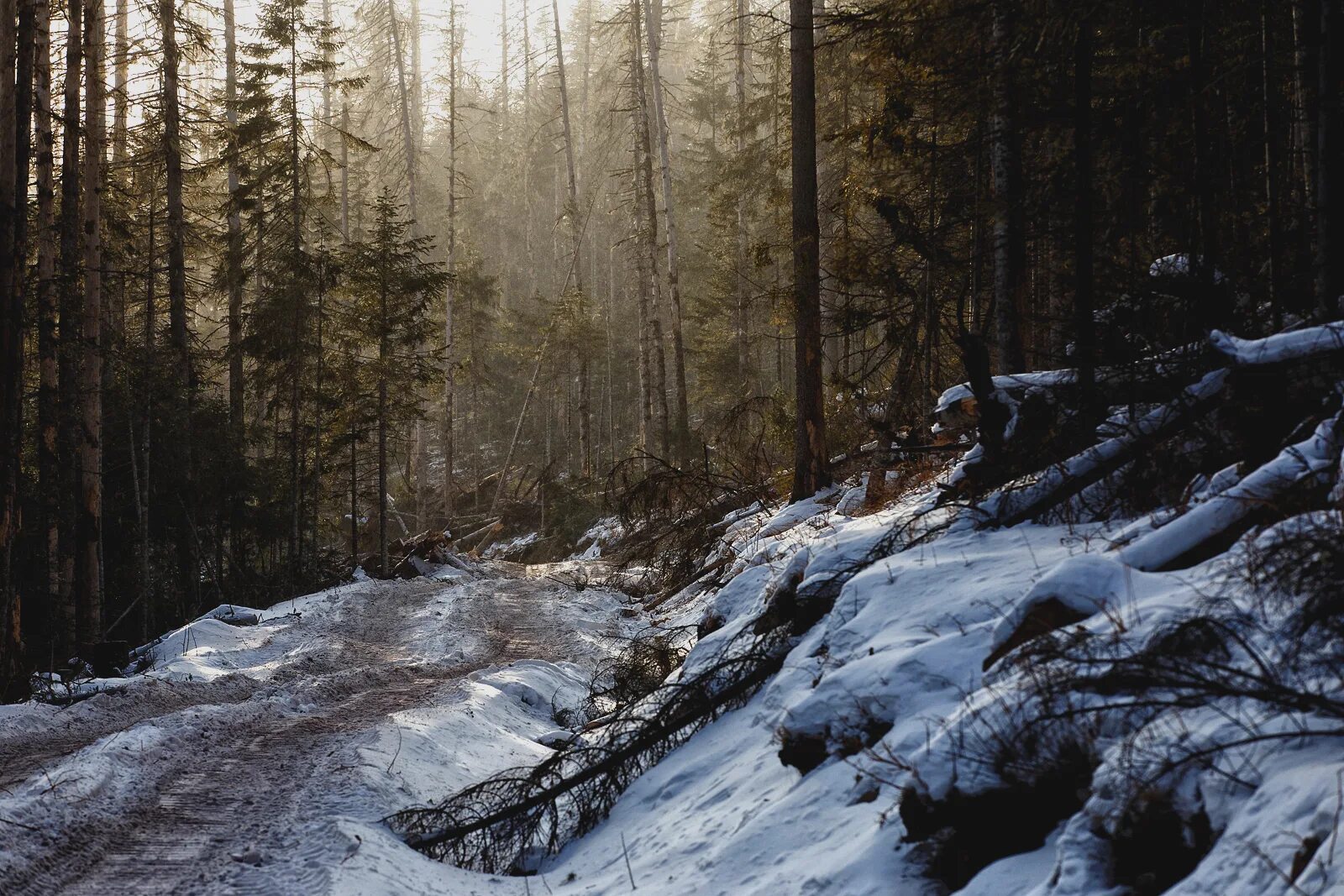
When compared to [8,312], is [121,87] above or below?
above

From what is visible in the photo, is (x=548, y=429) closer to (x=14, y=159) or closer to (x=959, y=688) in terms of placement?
(x=14, y=159)

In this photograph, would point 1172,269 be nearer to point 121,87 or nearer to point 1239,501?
point 1239,501

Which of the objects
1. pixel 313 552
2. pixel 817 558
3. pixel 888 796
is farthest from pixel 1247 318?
pixel 313 552

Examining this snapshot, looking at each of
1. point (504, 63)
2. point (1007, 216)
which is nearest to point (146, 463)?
point (1007, 216)

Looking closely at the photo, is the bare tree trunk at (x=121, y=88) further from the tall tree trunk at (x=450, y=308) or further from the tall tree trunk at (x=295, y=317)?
→ the tall tree trunk at (x=450, y=308)

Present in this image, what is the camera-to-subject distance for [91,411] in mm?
14148

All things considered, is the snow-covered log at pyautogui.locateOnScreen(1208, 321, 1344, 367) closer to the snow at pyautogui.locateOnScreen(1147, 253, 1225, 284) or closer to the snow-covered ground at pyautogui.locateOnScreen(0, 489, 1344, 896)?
the snow-covered ground at pyautogui.locateOnScreen(0, 489, 1344, 896)

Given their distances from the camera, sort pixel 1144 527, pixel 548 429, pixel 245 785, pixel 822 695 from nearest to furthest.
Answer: pixel 822 695
pixel 1144 527
pixel 245 785
pixel 548 429

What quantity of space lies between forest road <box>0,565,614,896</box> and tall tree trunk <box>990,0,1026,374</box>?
6.27 metres

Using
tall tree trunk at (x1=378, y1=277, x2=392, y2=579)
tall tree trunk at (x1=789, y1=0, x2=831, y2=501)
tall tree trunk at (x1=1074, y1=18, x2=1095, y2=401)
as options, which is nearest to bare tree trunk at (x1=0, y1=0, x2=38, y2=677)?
tall tree trunk at (x1=789, y1=0, x2=831, y2=501)

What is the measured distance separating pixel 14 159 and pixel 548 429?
3073cm

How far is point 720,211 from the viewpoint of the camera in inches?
1153

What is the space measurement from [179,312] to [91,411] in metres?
6.30

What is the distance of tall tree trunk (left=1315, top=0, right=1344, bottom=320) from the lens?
582 centimetres
